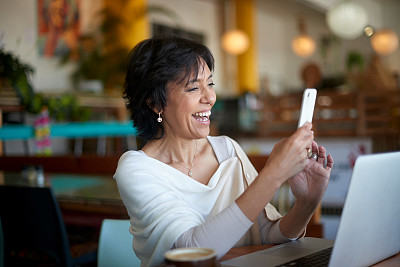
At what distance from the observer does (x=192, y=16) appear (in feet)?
32.9

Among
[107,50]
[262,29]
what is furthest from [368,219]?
[262,29]

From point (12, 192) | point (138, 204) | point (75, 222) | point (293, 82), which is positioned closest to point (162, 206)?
point (138, 204)

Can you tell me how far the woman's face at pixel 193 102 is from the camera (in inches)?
48.8

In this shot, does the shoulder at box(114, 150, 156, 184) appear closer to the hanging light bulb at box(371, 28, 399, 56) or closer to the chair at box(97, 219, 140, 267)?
the chair at box(97, 219, 140, 267)

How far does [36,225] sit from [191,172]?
1.03 m

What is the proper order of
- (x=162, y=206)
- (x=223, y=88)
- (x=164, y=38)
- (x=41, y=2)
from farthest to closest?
(x=223, y=88) → (x=41, y=2) → (x=164, y=38) → (x=162, y=206)

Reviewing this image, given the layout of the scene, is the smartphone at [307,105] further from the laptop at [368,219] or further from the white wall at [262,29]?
the white wall at [262,29]

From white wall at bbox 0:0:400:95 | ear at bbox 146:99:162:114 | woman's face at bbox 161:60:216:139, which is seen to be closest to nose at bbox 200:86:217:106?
woman's face at bbox 161:60:216:139

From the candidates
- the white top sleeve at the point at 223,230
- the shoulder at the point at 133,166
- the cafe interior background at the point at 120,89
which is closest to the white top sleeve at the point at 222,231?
the white top sleeve at the point at 223,230

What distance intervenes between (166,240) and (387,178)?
48 cm

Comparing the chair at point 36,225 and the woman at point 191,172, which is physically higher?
the woman at point 191,172

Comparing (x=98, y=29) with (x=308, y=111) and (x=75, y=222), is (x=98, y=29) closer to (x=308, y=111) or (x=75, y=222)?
(x=75, y=222)

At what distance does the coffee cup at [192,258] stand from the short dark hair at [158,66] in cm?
52

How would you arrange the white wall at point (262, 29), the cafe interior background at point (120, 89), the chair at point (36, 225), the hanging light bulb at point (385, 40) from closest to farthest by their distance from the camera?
1. the chair at point (36, 225)
2. the cafe interior background at point (120, 89)
3. the white wall at point (262, 29)
4. the hanging light bulb at point (385, 40)
